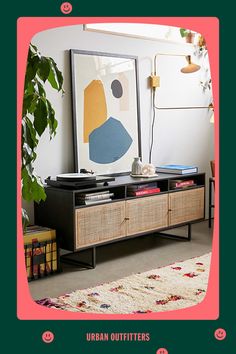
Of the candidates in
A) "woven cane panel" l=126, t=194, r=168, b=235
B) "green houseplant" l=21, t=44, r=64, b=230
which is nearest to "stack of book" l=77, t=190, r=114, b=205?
"woven cane panel" l=126, t=194, r=168, b=235

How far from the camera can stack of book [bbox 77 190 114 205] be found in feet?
9.29

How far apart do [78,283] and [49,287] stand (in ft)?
0.48

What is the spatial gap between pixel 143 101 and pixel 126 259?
87 cm

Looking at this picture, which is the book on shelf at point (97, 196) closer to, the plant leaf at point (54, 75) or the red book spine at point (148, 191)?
the red book spine at point (148, 191)

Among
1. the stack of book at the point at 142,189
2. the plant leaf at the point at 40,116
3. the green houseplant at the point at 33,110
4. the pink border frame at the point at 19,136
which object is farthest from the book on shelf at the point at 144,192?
the pink border frame at the point at 19,136

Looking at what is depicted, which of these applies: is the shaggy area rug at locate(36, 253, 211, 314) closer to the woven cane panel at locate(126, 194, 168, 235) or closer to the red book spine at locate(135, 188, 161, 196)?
the woven cane panel at locate(126, 194, 168, 235)

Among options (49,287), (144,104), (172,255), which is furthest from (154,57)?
(49,287)

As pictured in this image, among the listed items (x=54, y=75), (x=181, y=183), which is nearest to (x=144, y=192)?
(x=181, y=183)

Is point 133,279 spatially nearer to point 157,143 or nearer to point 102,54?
point 157,143

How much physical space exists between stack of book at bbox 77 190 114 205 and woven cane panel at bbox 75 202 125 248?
0.03 m
